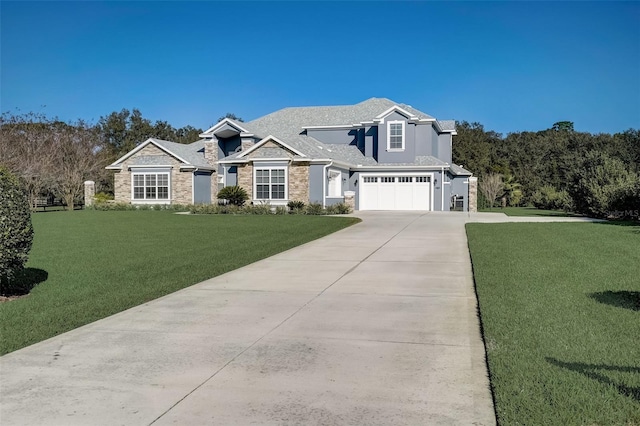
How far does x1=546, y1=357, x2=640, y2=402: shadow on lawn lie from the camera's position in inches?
172

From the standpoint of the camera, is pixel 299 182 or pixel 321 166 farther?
pixel 299 182

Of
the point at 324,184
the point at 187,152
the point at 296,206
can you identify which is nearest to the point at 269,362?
the point at 296,206

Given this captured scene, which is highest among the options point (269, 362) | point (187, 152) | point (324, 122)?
point (324, 122)

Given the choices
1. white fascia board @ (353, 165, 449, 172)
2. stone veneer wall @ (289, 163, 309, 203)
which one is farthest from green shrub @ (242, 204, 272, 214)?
white fascia board @ (353, 165, 449, 172)

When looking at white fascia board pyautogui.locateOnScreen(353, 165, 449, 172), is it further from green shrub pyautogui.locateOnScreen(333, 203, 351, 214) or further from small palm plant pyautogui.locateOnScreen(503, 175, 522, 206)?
small palm plant pyautogui.locateOnScreen(503, 175, 522, 206)

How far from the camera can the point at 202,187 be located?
120ft

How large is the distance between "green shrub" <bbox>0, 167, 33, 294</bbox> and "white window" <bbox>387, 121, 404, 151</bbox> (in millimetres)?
28384

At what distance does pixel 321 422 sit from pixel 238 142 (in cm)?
3456

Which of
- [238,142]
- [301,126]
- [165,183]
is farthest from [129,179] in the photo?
[301,126]

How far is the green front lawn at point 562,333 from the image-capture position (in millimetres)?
4141

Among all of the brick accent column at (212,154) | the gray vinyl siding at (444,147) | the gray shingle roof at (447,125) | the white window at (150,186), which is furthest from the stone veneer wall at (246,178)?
the gray shingle roof at (447,125)

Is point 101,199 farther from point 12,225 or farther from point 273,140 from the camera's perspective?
point 12,225

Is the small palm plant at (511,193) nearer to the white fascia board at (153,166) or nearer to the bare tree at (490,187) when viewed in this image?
the bare tree at (490,187)

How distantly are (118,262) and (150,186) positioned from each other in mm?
25800
